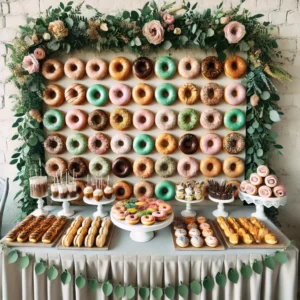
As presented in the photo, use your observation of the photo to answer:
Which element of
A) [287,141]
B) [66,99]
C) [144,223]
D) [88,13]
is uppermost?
[88,13]

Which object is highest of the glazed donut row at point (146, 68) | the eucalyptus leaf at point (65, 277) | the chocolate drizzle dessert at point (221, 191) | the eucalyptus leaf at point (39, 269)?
the glazed donut row at point (146, 68)

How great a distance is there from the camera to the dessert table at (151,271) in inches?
47.9

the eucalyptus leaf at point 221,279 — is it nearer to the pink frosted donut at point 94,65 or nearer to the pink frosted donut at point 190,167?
the pink frosted donut at point 190,167

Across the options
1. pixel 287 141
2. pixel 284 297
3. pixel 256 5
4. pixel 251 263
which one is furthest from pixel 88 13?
pixel 284 297

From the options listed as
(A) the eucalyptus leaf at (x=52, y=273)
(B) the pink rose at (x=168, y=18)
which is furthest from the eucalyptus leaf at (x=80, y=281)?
(B) the pink rose at (x=168, y=18)

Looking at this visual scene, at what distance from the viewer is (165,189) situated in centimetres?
182

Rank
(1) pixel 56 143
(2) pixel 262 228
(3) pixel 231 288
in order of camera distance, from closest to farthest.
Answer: (3) pixel 231 288
(2) pixel 262 228
(1) pixel 56 143

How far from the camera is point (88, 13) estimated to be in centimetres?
179

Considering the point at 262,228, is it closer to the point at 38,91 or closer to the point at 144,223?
the point at 144,223

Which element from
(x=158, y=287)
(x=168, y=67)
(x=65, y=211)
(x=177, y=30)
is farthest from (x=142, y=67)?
(x=158, y=287)

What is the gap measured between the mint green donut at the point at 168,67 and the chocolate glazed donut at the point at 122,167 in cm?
61

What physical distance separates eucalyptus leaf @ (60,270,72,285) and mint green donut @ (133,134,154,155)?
856mm

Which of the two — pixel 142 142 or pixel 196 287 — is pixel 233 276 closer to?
pixel 196 287

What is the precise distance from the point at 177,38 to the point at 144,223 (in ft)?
3.82
